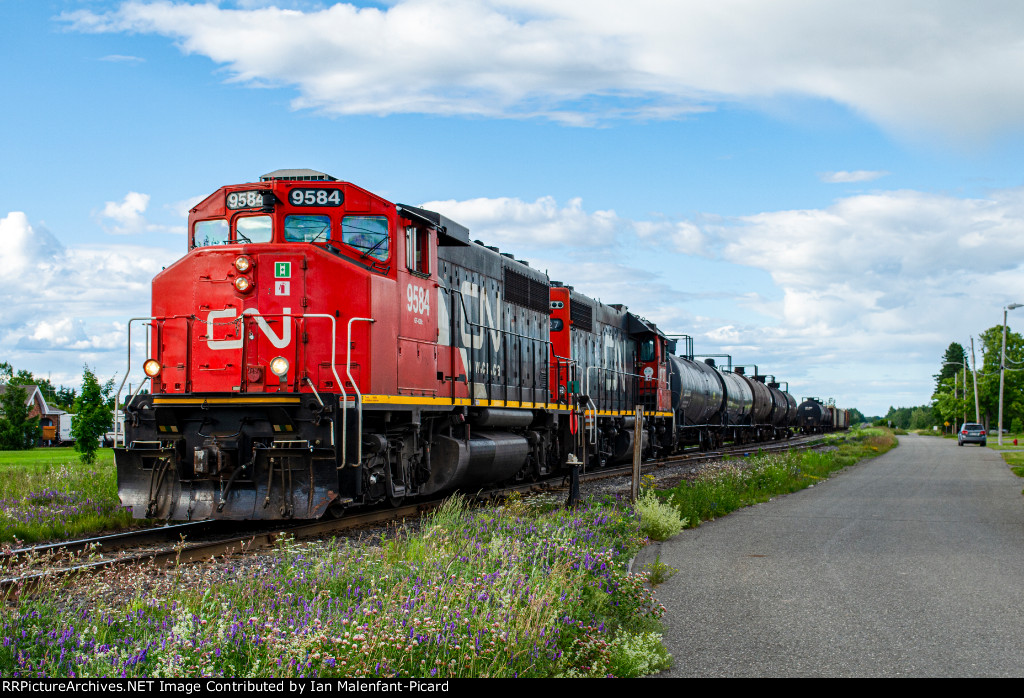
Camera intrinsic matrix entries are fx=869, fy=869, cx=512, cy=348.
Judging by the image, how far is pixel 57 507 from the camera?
11750mm

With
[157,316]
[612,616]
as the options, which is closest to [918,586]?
[612,616]

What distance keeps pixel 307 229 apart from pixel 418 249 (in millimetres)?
1683

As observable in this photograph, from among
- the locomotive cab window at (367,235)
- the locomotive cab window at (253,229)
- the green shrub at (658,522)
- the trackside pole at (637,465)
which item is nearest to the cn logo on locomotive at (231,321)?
the locomotive cab window at (253,229)

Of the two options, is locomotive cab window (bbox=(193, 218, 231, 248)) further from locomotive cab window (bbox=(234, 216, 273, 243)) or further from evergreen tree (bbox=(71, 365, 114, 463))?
evergreen tree (bbox=(71, 365, 114, 463))

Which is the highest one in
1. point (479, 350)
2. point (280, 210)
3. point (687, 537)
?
point (280, 210)

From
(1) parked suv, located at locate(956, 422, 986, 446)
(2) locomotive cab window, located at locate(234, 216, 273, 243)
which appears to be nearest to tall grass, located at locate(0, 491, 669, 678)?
(2) locomotive cab window, located at locate(234, 216, 273, 243)

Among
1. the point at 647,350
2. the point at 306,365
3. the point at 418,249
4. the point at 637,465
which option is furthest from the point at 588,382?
the point at 306,365

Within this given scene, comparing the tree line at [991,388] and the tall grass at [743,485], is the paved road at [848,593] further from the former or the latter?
the tree line at [991,388]

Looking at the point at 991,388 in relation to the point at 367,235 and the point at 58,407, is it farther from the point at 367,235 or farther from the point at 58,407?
the point at 58,407

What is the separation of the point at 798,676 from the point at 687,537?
6.18 metres

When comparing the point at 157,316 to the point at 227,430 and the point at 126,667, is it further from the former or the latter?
the point at 126,667

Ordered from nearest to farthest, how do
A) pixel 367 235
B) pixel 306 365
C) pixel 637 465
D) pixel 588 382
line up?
pixel 306 365 → pixel 367 235 → pixel 637 465 → pixel 588 382

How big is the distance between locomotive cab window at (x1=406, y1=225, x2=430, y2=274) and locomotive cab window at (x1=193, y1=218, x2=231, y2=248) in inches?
A: 92.3

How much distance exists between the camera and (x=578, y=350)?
2052 cm
